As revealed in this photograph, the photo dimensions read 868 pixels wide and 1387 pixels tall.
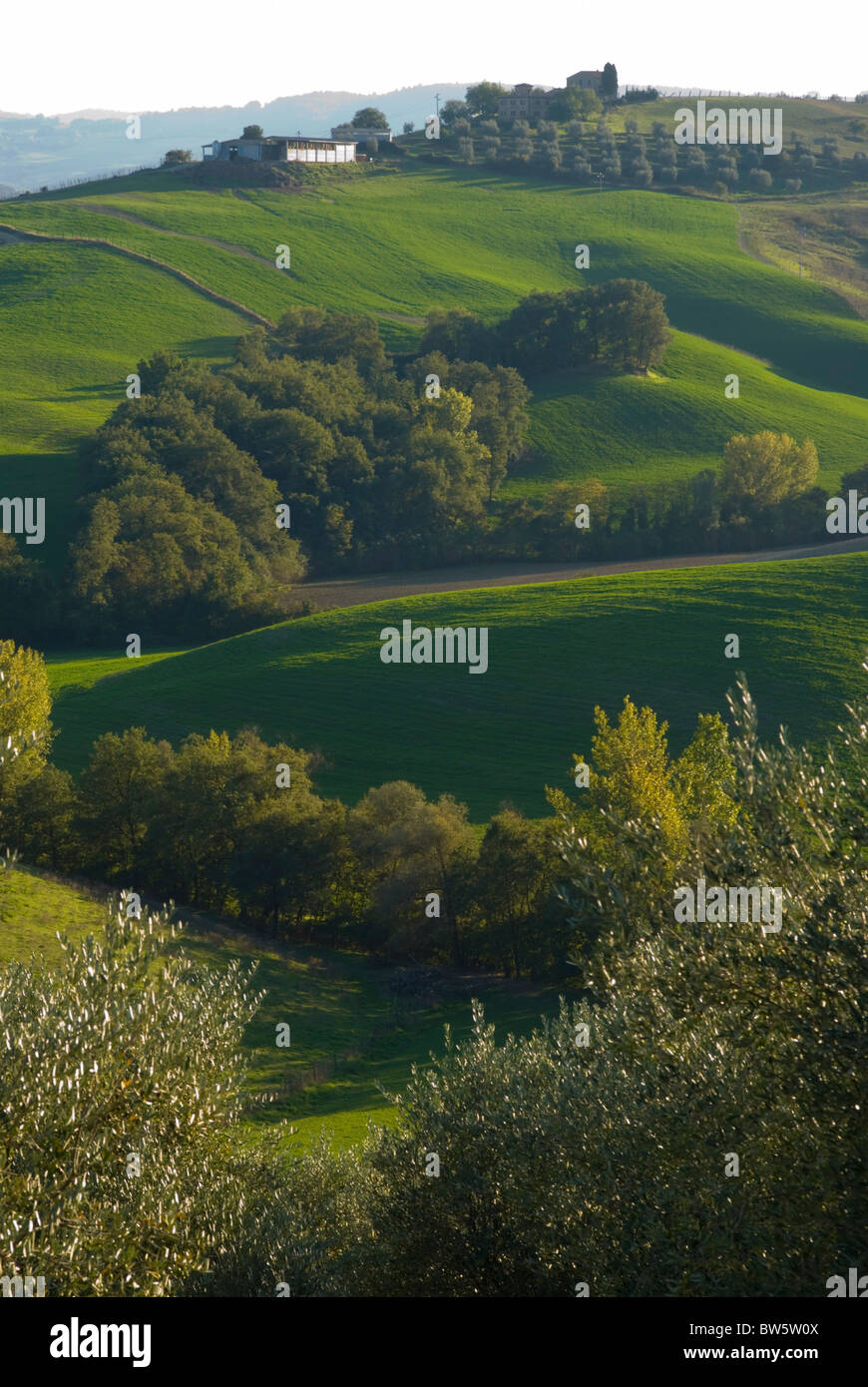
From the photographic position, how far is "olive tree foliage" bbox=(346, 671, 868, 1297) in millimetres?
13453

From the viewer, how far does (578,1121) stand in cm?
1666

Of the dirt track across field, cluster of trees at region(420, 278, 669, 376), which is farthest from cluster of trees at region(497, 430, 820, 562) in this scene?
cluster of trees at region(420, 278, 669, 376)

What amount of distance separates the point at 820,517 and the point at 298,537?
151ft

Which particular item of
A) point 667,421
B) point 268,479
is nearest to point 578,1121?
point 268,479

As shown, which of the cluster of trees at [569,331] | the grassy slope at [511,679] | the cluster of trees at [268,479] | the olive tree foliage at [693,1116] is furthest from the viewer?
the cluster of trees at [569,331]

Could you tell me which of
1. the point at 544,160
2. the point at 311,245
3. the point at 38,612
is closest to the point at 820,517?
the point at 38,612

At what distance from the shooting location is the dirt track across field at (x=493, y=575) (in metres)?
95.5

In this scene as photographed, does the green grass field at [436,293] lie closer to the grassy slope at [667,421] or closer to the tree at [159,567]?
the grassy slope at [667,421]

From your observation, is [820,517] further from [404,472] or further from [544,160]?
[544,160]

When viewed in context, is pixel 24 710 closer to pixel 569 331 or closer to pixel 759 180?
pixel 569 331

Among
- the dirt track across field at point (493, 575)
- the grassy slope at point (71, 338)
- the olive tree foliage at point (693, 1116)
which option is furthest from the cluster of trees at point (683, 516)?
the olive tree foliage at point (693, 1116)

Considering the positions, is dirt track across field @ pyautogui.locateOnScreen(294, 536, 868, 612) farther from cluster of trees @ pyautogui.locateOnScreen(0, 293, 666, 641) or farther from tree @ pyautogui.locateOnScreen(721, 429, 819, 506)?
tree @ pyautogui.locateOnScreen(721, 429, 819, 506)

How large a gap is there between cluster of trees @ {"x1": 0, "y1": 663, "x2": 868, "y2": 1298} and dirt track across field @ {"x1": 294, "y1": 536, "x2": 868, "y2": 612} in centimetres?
7412

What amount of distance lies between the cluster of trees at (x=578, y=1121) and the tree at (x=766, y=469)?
9617cm
